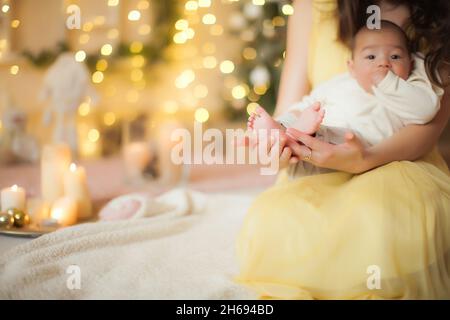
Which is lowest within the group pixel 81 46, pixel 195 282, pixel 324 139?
pixel 195 282

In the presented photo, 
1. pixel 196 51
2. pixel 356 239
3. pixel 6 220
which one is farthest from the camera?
pixel 196 51

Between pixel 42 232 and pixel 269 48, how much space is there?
3.26 ft

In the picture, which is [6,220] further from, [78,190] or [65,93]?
[65,93]

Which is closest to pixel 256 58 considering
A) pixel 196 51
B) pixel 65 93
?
pixel 196 51

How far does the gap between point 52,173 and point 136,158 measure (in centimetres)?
32

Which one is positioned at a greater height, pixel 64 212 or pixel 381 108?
pixel 381 108

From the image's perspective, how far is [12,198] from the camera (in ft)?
3.67

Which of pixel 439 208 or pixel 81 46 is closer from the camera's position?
pixel 439 208

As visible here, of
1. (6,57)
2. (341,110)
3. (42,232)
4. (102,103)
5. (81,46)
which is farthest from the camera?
(102,103)

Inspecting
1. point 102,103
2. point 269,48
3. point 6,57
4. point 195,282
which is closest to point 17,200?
point 6,57

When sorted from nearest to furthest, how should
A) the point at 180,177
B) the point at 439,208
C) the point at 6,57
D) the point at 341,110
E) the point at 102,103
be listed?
the point at 439,208, the point at 341,110, the point at 6,57, the point at 180,177, the point at 102,103

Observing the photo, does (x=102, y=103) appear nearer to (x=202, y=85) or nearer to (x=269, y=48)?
(x=202, y=85)

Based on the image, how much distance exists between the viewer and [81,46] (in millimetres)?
1413

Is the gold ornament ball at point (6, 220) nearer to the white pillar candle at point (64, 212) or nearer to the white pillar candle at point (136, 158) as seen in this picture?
the white pillar candle at point (64, 212)
